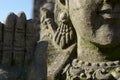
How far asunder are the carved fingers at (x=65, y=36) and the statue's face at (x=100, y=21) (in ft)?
1.19

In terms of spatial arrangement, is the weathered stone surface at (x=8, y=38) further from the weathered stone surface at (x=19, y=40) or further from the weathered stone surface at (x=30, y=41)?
the weathered stone surface at (x=30, y=41)

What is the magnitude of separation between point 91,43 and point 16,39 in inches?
35.3

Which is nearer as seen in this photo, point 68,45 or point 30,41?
point 30,41

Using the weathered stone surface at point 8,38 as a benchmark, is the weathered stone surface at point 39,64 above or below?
below

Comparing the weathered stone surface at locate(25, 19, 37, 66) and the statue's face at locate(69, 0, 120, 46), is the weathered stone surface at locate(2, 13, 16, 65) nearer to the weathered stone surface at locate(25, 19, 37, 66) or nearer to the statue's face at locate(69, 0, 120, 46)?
the weathered stone surface at locate(25, 19, 37, 66)

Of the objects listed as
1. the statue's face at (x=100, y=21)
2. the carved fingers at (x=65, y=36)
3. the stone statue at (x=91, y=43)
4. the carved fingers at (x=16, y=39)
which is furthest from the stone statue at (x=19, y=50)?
the statue's face at (x=100, y=21)

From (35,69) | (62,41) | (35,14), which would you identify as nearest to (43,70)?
(35,69)

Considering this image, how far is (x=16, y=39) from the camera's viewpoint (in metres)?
5.76

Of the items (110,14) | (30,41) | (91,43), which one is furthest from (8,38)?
(110,14)

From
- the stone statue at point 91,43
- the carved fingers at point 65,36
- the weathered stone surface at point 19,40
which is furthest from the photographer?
the carved fingers at point 65,36

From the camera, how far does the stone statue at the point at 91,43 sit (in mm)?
5406

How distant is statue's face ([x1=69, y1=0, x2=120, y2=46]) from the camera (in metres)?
5.41

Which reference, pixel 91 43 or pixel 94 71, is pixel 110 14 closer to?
pixel 91 43

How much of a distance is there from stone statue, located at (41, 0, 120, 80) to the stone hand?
1.15 ft
